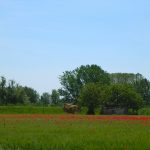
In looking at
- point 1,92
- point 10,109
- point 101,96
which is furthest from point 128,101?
point 1,92

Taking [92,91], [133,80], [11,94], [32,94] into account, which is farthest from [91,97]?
[133,80]

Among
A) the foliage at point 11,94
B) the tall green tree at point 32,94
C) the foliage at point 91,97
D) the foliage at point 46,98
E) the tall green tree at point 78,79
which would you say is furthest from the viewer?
the foliage at point 46,98

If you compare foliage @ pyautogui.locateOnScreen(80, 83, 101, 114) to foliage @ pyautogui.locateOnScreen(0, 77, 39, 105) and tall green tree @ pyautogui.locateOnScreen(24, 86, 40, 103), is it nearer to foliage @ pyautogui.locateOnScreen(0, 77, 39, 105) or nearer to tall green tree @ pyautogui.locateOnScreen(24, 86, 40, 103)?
foliage @ pyautogui.locateOnScreen(0, 77, 39, 105)

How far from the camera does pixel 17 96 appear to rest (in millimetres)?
121750

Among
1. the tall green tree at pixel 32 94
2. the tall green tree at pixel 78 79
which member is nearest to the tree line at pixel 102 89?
the tall green tree at pixel 78 79

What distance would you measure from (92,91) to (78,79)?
4462cm

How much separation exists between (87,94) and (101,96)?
289 centimetres

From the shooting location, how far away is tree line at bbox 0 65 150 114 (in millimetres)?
96250

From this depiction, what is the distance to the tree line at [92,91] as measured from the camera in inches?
3789

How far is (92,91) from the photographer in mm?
98625

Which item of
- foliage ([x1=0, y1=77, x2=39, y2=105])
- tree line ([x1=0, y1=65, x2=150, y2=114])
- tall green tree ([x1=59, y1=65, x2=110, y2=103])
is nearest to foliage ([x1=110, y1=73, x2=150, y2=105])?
tree line ([x1=0, y1=65, x2=150, y2=114])

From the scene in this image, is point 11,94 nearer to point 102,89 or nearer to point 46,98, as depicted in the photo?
point 102,89

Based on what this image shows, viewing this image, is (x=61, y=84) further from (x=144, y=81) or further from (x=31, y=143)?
(x=31, y=143)

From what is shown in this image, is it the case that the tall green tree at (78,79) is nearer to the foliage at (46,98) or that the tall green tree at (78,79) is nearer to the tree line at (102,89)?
the tree line at (102,89)
